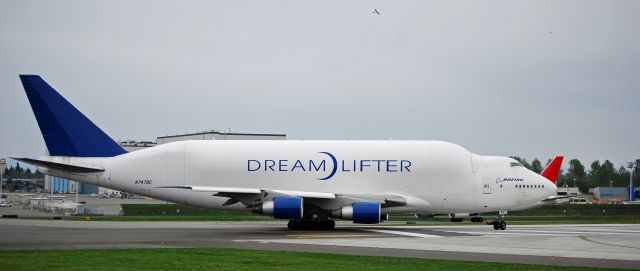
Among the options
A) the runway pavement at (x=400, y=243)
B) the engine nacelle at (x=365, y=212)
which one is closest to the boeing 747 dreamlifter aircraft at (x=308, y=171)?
the engine nacelle at (x=365, y=212)

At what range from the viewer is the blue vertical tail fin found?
121ft

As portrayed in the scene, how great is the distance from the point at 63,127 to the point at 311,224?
13.4 metres

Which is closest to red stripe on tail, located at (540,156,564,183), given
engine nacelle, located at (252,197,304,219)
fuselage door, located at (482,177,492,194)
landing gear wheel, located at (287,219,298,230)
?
fuselage door, located at (482,177,492,194)

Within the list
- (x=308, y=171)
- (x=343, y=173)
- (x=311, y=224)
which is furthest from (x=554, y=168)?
(x=311, y=224)

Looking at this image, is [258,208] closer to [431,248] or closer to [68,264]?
[431,248]

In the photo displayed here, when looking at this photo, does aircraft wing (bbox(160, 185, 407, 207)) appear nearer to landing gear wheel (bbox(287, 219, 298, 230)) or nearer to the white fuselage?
the white fuselage

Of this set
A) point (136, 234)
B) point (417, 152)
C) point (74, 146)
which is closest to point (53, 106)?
point (74, 146)

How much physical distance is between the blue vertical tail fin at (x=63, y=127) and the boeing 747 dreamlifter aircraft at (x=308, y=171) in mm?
50

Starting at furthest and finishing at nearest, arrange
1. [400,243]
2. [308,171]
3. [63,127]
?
[63,127] → [308,171] → [400,243]

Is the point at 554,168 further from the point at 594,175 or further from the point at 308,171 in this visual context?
the point at 594,175

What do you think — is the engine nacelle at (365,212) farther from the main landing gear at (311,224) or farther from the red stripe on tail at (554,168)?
the red stripe on tail at (554,168)

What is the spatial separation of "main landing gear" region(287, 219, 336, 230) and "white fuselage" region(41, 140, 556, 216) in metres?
1.53

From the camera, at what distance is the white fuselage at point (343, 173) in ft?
120

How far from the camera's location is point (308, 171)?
121ft
